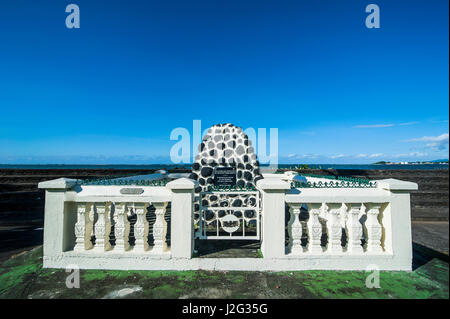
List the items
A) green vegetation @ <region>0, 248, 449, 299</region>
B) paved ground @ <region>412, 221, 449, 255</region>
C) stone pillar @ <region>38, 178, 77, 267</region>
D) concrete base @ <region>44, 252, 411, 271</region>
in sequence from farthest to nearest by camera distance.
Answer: paved ground @ <region>412, 221, 449, 255</region>, stone pillar @ <region>38, 178, 77, 267</region>, concrete base @ <region>44, 252, 411, 271</region>, green vegetation @ <region>0, 248, 449, 299</region>

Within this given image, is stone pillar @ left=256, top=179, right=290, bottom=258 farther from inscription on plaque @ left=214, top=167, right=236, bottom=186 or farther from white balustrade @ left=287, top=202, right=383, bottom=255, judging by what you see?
inscription on plaque @ left=214, top=167, right=236, bottom=186

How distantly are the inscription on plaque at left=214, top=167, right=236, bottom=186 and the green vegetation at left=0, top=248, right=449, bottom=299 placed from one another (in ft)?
8.80

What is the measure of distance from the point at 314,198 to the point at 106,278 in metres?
3.68

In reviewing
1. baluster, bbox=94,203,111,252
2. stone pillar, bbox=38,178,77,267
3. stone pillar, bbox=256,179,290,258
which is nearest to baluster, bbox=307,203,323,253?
stone pillar, bbox=256,179,290,258

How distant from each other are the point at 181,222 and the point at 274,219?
5.21 feet

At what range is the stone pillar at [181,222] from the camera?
11.3 feet

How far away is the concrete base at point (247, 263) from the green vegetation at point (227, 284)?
0.29ft

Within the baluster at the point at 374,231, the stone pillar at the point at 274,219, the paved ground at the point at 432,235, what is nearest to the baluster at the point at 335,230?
the baluster at the point at 374,231

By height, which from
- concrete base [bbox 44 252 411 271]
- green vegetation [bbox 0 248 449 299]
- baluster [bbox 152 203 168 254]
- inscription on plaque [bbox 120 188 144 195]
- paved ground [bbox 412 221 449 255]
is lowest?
paved ground [bbox 412 221 449 255]

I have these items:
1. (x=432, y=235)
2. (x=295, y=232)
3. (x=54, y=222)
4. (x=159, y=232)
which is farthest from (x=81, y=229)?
(x=432, y=235)

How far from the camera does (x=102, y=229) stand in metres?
3.58

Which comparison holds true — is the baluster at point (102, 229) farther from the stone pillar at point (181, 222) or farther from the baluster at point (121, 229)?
the stone pillar at point (181, 222)

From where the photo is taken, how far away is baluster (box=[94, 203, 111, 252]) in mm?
3580

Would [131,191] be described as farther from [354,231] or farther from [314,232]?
[354,231]
